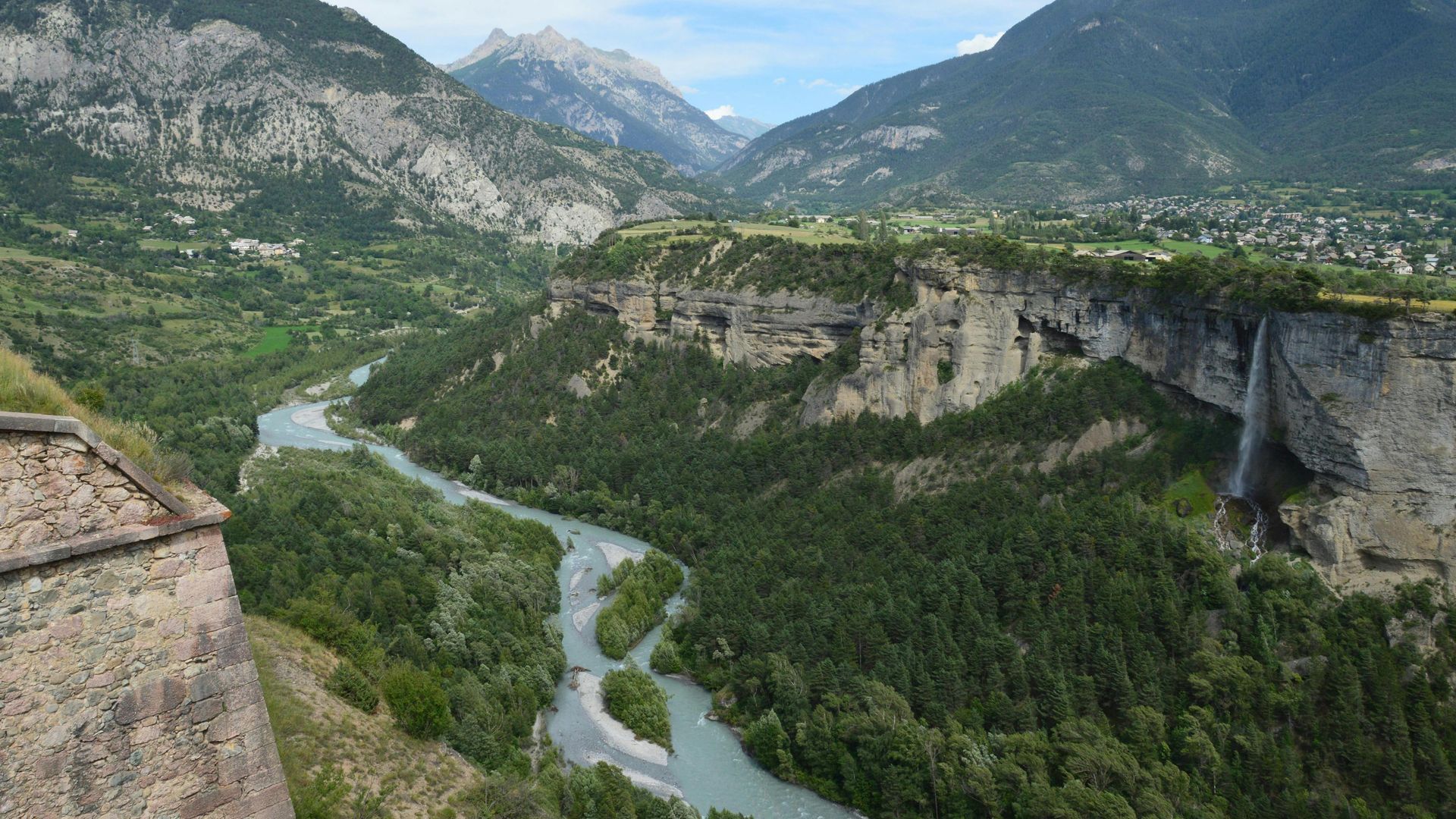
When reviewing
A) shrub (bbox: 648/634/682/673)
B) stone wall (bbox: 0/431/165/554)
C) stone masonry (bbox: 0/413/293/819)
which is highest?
stone wall (bbox: 0/431/165/554)

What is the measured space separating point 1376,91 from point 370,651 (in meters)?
223

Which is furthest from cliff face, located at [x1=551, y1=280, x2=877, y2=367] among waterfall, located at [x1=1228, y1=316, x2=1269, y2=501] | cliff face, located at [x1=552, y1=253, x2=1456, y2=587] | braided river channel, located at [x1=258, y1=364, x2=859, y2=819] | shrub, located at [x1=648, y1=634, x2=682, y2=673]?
shrub, located at [x1=648, y1=634, x2=682, y2=673]

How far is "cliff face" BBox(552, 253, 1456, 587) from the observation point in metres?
35.8

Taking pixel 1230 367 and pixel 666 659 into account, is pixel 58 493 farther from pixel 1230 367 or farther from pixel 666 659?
pixel 1230 367

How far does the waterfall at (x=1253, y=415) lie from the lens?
4309 centimetres

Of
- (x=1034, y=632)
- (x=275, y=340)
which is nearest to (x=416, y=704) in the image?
(x=1034, y=632)

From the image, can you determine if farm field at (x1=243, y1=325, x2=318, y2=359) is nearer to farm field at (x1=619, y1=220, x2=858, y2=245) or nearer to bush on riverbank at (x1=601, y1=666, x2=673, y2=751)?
farm field at (x1=619, y1=220, x2=858, y2=245)

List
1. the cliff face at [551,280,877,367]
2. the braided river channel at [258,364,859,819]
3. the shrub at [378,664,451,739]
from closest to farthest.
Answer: the shrub at [378,664,451,739] → the braided river channel at [258,364,859,819] → the cliff face at [551,280,877,367]

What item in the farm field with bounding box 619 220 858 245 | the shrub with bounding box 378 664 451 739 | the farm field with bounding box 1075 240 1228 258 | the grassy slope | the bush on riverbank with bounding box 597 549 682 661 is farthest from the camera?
the farm field with bounding box 619 220 858 245

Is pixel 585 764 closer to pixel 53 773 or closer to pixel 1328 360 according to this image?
pixel 53 773

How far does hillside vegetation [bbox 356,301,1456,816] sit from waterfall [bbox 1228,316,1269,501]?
1237 millimetres

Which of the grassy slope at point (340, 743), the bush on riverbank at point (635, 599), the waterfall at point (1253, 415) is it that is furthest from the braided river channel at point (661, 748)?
the waterfall at point (1253, 415)

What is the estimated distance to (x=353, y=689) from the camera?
30062 millimetres

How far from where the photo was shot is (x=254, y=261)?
159750 millimetres
